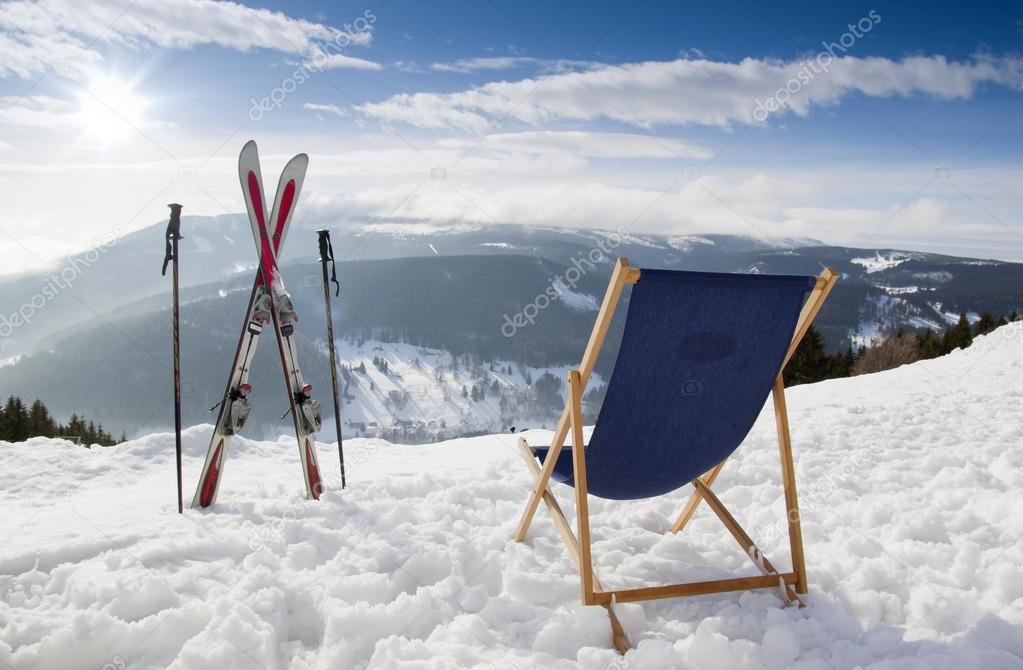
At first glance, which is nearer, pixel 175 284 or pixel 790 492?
pixel 790 492

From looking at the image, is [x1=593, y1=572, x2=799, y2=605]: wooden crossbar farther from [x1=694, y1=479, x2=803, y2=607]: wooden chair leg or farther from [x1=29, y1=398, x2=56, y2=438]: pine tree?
[x1=29, y1=398, x2=56, y2=438]: pine tree

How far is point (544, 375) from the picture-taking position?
12688cm

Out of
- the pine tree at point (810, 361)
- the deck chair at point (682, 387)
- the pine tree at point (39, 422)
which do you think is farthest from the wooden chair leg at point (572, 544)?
the pine tree at point (39, 422)

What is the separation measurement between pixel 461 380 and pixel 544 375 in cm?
1715

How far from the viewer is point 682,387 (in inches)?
89.6

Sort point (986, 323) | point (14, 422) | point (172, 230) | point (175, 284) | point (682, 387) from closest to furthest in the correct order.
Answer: point (682, 387), point (175, 284), point (172, 230), point (14, 422), point (986, 323)

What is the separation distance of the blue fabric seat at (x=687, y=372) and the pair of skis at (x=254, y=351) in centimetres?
201

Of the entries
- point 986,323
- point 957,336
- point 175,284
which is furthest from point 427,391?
point 175,284

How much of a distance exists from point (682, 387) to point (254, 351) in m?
2.59

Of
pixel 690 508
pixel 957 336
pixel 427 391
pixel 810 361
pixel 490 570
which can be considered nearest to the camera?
pixel 490 570

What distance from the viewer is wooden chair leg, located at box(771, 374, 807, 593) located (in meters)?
2.37

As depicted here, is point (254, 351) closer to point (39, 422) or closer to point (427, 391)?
point (39, 422)

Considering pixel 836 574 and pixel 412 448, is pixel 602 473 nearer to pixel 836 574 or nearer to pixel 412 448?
pixel 836 574

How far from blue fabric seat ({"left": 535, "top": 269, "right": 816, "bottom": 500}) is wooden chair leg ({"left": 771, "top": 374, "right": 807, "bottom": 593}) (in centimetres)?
11
